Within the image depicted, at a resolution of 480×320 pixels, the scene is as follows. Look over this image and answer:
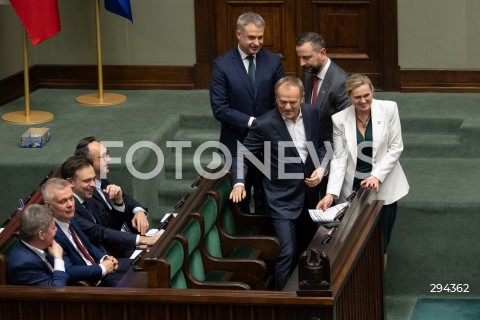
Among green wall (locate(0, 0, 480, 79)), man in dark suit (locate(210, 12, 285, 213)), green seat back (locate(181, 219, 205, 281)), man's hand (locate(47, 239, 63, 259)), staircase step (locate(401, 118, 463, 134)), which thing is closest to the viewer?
man's hand (locate(47, 239, 63, 259))

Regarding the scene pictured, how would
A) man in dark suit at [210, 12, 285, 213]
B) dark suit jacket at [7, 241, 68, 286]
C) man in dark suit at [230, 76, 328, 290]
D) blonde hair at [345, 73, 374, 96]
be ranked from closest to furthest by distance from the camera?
1. dark suit jacket at [7, 241, 68, 286]
2. blonde hair at [345, 73, 374, 96]
3. man in dark suit at [230, 76, 328, 290]
4. man in dark suit at [210, 12, 285, 213]

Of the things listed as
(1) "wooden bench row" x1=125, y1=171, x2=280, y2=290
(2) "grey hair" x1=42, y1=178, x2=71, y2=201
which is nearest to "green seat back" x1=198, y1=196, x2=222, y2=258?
(1) "wooden bench row" x1=125, y1=171, x2=280, y2=290

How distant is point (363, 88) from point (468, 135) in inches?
83.7

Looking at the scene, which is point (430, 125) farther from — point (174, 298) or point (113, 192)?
A: point (174, 298)

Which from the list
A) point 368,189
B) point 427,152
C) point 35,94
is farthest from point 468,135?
point 35,94

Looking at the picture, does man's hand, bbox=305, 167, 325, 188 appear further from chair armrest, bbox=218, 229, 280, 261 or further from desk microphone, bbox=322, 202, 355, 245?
chair armrest, bbox=218, 229, 280, 261

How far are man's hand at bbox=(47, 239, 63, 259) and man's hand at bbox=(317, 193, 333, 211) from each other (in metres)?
1.66

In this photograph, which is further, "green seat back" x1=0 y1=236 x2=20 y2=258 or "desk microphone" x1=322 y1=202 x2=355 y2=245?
"desk microphone" x1=322 y1=202 x2=355 y2=245

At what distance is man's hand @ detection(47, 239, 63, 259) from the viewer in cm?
656

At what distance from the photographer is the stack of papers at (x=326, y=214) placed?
7.31 meters

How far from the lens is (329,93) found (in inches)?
314

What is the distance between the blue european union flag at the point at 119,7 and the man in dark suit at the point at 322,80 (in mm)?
2664

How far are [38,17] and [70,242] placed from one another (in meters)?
3.33

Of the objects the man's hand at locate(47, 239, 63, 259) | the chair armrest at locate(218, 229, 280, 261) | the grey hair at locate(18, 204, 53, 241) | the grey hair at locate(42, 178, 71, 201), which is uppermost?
the grey hair at locate(42, 178, 71, 201)
